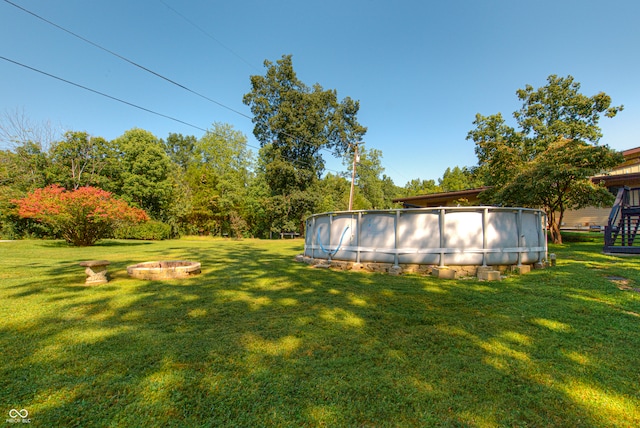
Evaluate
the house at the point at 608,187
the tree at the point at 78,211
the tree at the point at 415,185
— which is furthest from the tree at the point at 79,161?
the tree at the point at 415,185

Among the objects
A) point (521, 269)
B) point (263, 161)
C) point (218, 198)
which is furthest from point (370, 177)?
point (521, 269)

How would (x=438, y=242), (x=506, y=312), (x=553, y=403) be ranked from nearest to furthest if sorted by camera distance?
(x=553, y=403) → (x=506, y=312) → (x=438, y=242)

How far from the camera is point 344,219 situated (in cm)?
794

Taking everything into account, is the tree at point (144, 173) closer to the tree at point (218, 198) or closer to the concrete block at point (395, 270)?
the tree at point (218, 198)

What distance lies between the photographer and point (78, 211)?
1472 centimetres

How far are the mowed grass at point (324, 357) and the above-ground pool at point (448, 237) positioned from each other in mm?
1672

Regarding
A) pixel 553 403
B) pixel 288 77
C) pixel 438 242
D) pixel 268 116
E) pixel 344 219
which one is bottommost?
pixel 553 403

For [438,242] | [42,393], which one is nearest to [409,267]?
[438,242]

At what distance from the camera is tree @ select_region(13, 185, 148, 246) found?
47.1 feet

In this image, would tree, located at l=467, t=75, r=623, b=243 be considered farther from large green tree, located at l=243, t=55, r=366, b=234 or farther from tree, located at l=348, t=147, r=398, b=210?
tree, located at l=348, t=147, r=398, b=210

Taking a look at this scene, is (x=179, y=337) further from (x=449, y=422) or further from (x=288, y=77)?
(x=288, y=77)

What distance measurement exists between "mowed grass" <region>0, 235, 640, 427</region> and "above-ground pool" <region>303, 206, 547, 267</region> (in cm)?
167

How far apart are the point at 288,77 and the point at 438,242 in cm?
2737

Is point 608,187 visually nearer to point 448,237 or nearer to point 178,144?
point 448,237
